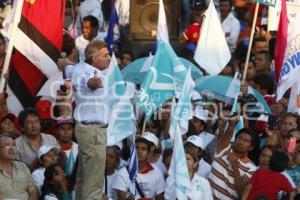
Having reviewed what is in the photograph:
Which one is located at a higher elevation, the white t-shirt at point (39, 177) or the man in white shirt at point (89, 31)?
the man in white shirt at point (89, 31)

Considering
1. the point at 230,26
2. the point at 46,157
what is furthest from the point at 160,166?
the point at 230,26

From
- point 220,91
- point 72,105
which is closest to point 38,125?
point 72,105

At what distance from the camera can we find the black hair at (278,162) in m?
Result: 12.3

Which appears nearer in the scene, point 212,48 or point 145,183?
point 145,183

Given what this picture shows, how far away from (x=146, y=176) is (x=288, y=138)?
1514mm

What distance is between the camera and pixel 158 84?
42.4 ft

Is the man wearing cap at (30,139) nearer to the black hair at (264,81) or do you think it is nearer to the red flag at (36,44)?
the red flag at (36,44)

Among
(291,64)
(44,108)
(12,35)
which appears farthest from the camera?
(291,64)

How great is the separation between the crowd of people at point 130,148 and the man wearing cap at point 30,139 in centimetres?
1

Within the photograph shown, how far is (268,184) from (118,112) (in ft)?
5.27

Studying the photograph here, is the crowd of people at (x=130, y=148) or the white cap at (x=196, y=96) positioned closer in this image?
the crowd of people at (x=130, y=148)

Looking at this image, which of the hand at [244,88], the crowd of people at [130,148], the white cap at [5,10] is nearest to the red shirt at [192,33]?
the crowd of people at [130,148]

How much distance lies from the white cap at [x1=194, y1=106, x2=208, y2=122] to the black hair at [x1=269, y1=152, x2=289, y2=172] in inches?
60.8

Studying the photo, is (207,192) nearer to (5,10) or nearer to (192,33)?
(192,33)
